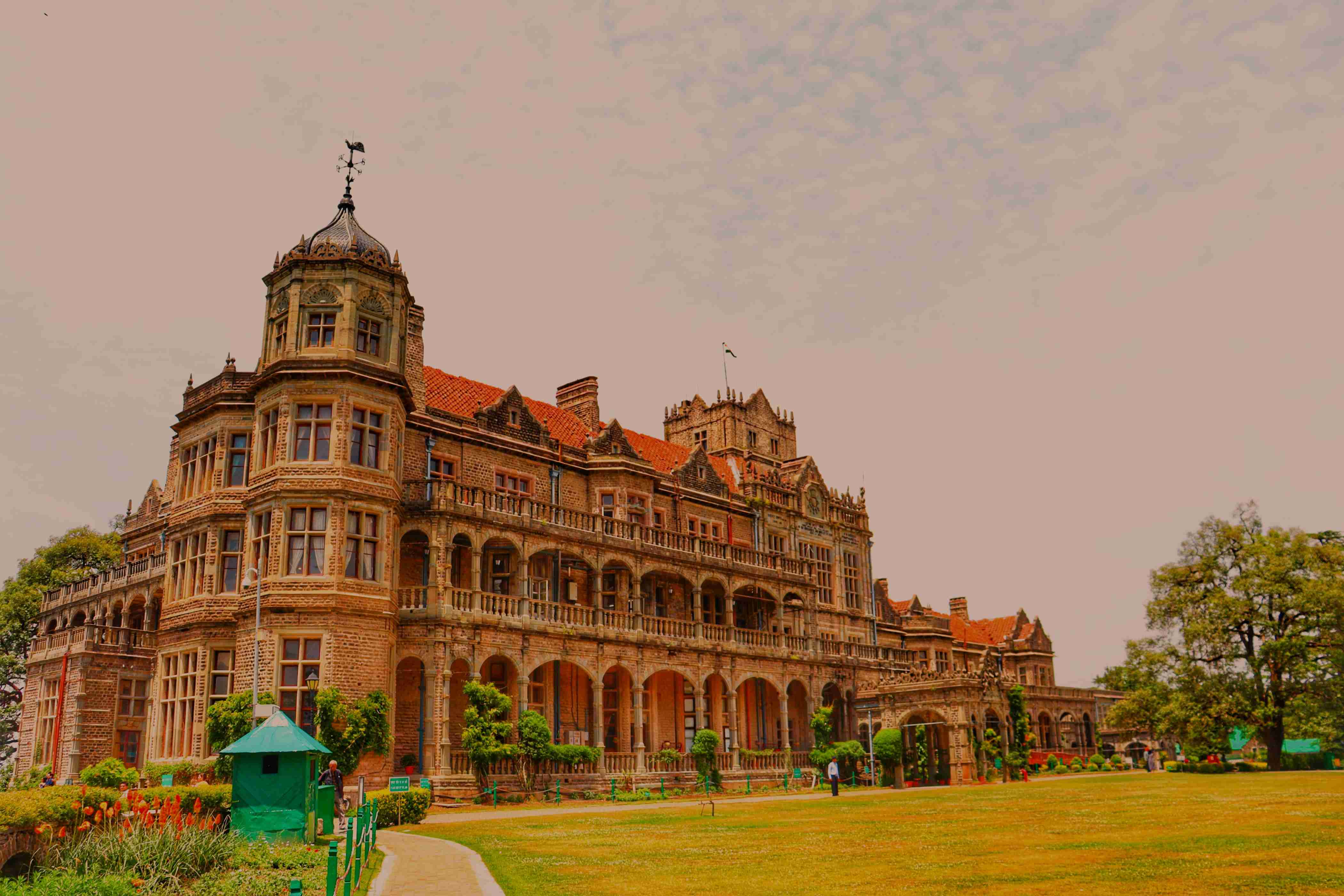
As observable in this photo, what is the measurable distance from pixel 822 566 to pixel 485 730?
89.0 feet

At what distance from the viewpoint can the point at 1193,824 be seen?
20.4 metres

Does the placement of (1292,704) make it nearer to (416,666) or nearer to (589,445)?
(589,445)

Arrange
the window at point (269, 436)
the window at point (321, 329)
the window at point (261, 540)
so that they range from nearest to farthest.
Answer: the window at point (261, 540)
the window at point (269, 436)
the window at point (321, 329)

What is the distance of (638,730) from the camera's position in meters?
38.7

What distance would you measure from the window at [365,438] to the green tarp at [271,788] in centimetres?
1487

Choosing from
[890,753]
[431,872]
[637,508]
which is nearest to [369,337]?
[637,508]

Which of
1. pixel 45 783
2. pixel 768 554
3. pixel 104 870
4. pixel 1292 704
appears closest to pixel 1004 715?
pixel 768 554

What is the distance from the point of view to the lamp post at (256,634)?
28.9 metres

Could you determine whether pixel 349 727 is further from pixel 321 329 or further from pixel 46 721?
pixel 46 721

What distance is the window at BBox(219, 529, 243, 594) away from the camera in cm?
3550

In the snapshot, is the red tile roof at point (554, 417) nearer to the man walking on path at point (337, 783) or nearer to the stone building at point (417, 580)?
the stone building at point (417, 580)

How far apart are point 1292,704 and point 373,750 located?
43225mm

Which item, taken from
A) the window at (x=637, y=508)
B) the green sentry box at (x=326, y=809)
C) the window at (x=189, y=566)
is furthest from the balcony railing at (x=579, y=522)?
the green sentry box at (x=326, y=809)

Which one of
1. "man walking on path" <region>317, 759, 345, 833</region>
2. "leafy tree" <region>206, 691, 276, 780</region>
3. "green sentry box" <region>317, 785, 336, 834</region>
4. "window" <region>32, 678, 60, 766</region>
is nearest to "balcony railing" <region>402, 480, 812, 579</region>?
"leafy tree" <region>206, 691, 276, 780</region>
